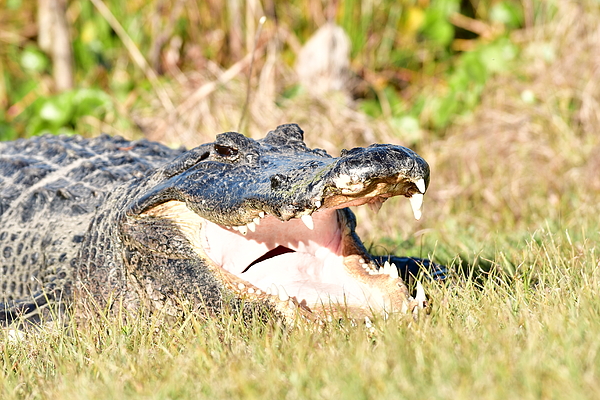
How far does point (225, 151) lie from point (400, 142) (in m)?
4.01

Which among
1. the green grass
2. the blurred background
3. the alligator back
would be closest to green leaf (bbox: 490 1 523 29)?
the blurred background

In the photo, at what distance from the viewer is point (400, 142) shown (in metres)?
6.99

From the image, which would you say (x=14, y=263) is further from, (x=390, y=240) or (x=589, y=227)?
(x=589, y=227)

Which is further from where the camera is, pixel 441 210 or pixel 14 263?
pixel 441 210

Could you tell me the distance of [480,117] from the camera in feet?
23.0

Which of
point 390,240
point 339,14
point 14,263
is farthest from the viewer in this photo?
point 339,14

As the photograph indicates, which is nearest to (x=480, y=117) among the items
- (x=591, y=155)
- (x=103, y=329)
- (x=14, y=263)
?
(x=591, y=155)

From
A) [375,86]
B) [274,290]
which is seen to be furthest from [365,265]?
[375,86]

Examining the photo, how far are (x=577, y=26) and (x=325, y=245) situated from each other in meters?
4.96

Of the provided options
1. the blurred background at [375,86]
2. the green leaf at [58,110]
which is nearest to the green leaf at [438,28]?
the blurred background at [375,86]

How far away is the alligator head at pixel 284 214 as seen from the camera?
2.59 meters

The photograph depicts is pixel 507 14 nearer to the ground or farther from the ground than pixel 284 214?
farther from the ground

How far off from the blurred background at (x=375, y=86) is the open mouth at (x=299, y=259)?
4.38 ft

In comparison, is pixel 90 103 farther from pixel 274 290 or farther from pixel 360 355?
pixel 360 355
